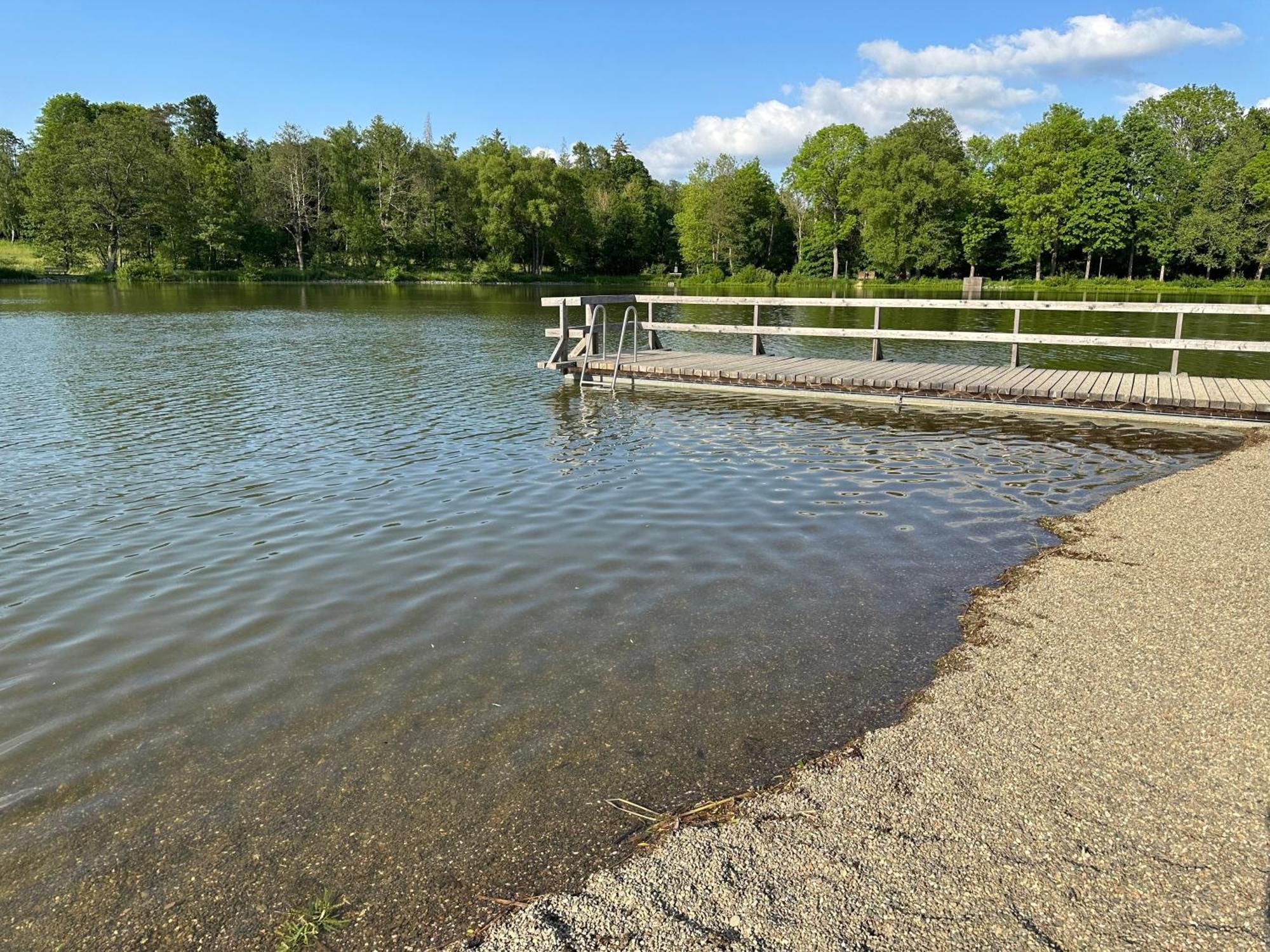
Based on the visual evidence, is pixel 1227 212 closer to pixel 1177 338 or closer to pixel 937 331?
pixel 937 331

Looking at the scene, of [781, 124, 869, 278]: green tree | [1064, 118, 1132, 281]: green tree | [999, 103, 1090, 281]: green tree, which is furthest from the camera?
[781, 124, 869, 278]: green tree

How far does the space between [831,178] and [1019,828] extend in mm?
82821

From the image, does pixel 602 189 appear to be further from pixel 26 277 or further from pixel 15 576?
pixel 15 576

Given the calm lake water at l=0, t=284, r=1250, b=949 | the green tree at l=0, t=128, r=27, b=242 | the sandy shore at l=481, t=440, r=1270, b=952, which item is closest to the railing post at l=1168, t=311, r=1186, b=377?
the calm lake water at l=0, t=284, r=1250, b=949

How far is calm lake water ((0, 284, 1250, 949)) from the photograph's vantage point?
3648mm

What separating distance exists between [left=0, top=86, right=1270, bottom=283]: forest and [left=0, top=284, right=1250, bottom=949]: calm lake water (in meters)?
59.8

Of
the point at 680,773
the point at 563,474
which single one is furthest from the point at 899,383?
the point at 680,773

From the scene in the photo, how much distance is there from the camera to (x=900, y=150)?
71.2 m

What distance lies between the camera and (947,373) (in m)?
16.0

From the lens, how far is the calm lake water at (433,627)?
12.0ft

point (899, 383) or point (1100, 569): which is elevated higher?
point (899, 383)

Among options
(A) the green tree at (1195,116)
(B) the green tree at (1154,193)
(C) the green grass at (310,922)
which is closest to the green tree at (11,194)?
(C) the green grass at (310,922)

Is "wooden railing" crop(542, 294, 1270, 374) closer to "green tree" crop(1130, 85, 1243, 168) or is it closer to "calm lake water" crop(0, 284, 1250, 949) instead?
"calm lake water" crop(0, 284, 1250, 949)

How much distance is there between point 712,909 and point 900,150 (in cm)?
7840
